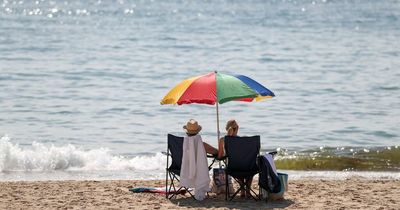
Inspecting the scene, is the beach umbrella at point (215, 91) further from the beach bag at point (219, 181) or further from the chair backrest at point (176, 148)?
the beach bag at point (219, 181)

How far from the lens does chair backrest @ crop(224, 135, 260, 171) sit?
1082cm

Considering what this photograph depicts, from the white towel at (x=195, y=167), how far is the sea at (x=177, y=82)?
2948mm

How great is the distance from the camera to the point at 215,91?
36.3 feet

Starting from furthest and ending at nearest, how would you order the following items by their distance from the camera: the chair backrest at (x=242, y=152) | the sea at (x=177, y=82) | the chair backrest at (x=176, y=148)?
the sea at (x=177, y=82) → the chair backrest at (x=176, y=148) → the chair backrest at (x=242, y=152)

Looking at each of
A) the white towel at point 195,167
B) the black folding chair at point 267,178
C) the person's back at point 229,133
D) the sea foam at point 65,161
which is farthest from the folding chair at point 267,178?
the sea foam at point 65,161

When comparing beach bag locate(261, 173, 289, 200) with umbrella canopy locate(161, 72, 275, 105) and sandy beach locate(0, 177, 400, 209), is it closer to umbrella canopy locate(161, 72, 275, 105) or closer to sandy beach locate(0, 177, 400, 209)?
sandy beach locate(0, 177, 400, 209)

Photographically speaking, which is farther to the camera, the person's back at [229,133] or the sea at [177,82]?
the sea at [177,82]

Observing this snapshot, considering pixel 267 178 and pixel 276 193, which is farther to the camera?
pixel 276 193

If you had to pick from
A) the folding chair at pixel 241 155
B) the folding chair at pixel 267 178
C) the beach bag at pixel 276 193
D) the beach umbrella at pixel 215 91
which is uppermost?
the beach umbrella at pixel 215 91

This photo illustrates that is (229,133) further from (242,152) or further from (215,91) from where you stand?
(215,91)

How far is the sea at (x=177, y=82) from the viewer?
51.2 feet

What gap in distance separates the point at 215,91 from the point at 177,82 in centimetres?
1498

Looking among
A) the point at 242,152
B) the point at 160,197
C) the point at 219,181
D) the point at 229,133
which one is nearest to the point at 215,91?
the point at 229,133

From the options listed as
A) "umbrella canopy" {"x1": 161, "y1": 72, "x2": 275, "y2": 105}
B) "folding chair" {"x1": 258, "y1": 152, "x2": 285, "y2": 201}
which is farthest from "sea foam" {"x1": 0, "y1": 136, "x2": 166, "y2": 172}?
"folding chair" {"x1": 258, "y1": 152, "x2": 285, "y2": 201}
